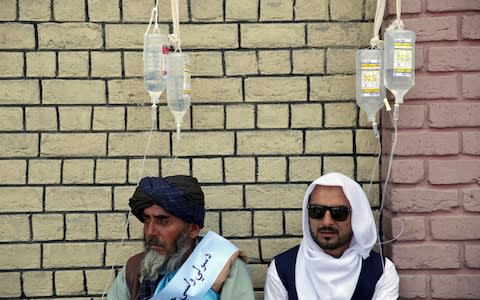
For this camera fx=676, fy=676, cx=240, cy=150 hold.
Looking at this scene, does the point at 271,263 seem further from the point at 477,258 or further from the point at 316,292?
the point at 477,258

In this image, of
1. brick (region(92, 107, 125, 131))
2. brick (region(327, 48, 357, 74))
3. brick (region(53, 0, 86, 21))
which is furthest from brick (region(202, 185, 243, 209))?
brick (region(53, 0, 86, 21))

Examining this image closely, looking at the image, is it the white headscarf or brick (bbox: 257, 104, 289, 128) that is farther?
brick (bbox: 257, 104, 289, 128)

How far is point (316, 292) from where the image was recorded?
135 inches

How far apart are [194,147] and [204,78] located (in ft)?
1.25

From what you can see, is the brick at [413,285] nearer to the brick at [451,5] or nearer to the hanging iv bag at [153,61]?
the brick at [451,5]

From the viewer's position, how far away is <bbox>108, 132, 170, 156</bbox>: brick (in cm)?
370

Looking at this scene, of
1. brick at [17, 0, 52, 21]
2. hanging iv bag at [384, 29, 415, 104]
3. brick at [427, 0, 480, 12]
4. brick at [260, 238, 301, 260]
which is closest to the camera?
hanging iv bag at [384, 29, 415, 104]

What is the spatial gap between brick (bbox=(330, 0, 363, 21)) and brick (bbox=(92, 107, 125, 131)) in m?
1.27

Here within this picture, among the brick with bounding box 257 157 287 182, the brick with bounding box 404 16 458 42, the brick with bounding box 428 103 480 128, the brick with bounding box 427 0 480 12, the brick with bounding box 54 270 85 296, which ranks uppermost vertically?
the brick with bounding box 427 0 480 12

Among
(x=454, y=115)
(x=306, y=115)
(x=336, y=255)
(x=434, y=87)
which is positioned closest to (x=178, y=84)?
(x=306, y=115)

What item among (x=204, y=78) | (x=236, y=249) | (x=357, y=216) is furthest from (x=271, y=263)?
(x=204, y=78)

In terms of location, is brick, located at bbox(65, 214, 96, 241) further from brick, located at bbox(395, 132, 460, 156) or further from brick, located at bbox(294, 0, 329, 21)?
brick, located at bbox(395, 132, 460, 156)

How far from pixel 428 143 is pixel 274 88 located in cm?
87

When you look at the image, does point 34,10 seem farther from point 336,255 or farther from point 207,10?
point 336,255
